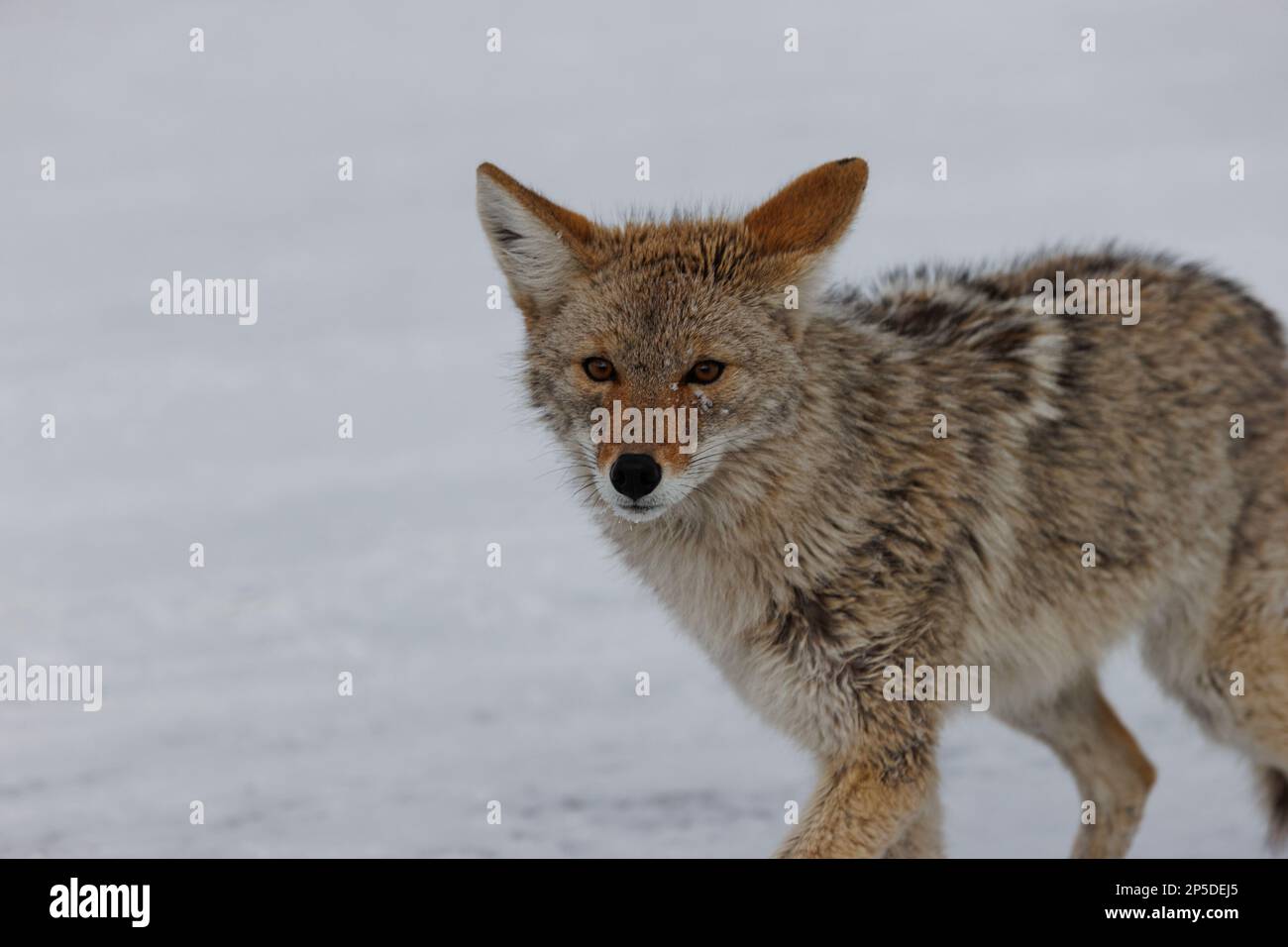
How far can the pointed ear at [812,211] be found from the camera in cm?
505

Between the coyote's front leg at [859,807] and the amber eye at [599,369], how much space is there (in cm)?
160

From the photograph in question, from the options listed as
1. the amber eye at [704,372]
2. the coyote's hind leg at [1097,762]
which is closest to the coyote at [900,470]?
the amber eye at [704,372]

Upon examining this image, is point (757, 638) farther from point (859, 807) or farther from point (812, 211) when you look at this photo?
point (812, 211)

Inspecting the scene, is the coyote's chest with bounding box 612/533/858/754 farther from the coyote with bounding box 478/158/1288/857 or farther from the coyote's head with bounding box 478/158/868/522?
the coyote's head with bounding box 478/158/868/522

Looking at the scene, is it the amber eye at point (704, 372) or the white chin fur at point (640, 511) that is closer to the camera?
the white chin fur at point (640, 511)

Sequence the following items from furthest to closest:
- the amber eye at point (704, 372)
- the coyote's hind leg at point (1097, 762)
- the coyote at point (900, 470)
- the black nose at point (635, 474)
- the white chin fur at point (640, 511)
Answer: the coyote's hind leg at point (1097, 762) < the coyote at point (900, 470) < the amber eye at point (704, 372) < the white chin fur at point (640, 511) < the black nose at point (635, 474)

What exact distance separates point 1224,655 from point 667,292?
108 inches

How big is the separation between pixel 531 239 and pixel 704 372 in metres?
0.83

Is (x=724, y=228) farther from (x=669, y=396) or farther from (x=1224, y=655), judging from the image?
(x=1224, y=655)

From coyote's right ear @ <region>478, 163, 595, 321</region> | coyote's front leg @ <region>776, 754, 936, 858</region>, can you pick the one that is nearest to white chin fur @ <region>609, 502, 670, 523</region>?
coyote's right ear @ <region>478, 163, 595, 321</region>

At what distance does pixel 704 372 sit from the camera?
15.8ft

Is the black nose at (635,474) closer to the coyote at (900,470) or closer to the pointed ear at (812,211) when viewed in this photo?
the coyote at (900,470)
